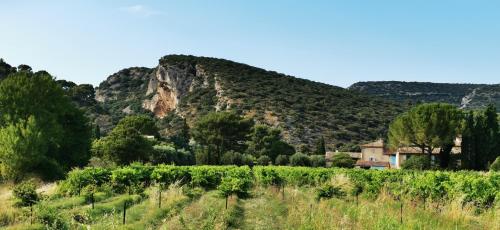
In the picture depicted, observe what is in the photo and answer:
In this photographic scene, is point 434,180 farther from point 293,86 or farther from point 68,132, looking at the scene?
point 293,86

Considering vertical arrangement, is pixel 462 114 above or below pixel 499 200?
above

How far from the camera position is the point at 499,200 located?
64.7 feet

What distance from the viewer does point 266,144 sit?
83.8 m

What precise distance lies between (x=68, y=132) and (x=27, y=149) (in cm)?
927

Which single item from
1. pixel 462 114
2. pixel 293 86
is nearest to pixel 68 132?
pixel 462 114

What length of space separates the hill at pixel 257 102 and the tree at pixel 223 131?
61.6ft

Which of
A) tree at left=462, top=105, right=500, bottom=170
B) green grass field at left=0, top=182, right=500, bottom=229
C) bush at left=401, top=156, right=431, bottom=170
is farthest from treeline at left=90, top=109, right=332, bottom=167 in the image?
green grass field at left=0, top=182, right=500, bottom=229

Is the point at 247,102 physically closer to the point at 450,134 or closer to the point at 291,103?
the point at 291,103

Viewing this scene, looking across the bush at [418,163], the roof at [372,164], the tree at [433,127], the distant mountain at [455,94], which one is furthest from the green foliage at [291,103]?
the bush at [418,163]

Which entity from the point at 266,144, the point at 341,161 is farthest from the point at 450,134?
the point at 266,144

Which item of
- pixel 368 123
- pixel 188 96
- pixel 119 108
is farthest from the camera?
pixel 119 108

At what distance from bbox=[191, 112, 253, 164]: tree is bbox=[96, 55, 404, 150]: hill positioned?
1877 cm

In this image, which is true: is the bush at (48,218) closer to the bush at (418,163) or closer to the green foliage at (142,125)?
the bush at (418,163)

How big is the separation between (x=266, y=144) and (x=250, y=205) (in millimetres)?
62773
